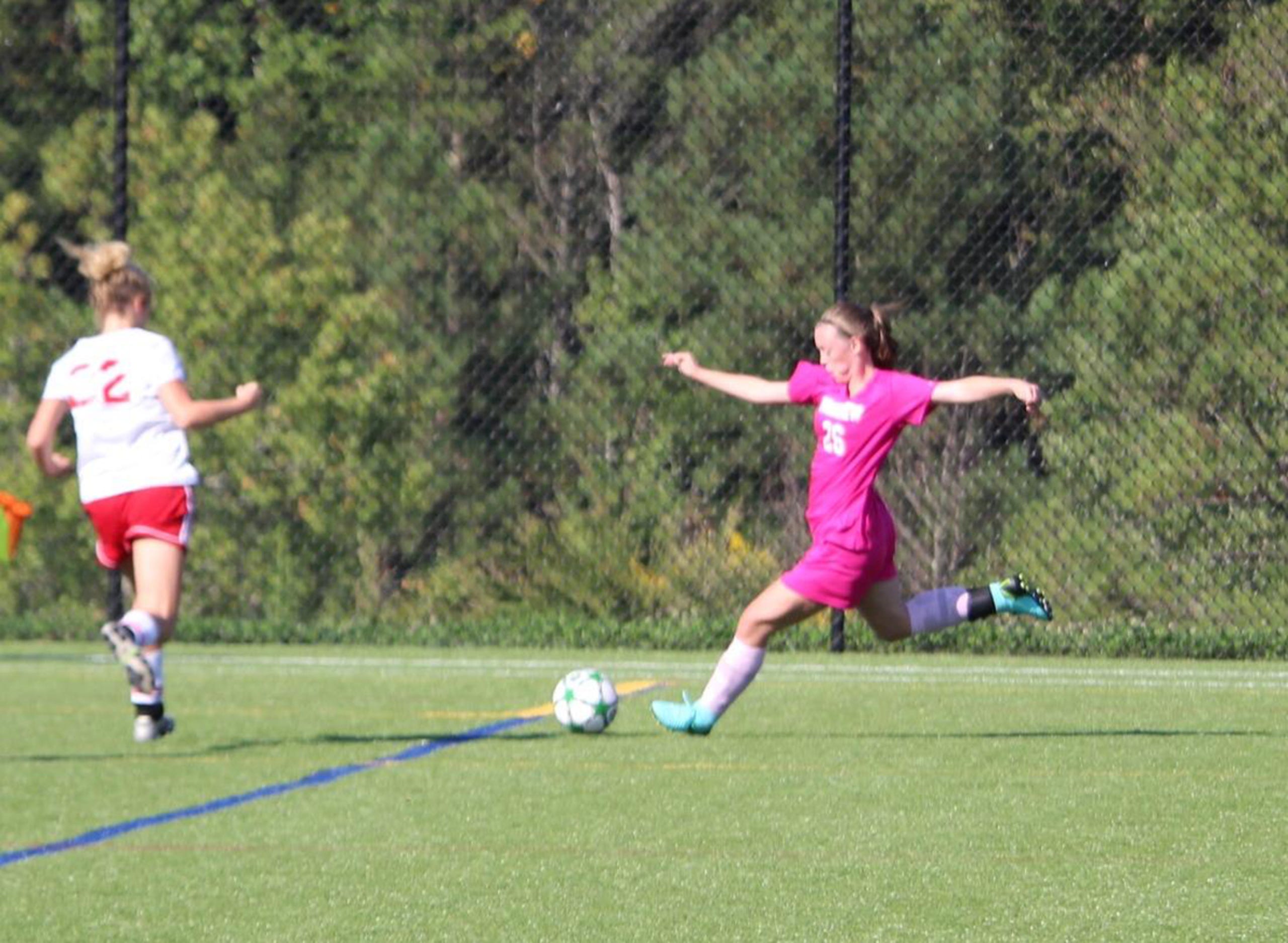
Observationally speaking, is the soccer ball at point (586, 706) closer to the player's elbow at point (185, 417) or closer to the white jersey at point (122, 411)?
the white jersey at point (122, 411)

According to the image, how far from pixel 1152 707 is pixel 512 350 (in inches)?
284

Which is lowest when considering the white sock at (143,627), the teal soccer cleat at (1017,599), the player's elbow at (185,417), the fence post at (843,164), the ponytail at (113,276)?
the teal soccer cleat at (1017,599)

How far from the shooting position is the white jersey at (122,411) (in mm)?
6664

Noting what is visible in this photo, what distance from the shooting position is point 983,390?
6.29 meters

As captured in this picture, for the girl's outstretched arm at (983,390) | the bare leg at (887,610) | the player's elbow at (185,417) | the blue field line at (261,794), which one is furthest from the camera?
the bare leg at (887,610)

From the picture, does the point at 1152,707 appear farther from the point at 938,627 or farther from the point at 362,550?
the point at 362,550

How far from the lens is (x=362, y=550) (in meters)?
12.7

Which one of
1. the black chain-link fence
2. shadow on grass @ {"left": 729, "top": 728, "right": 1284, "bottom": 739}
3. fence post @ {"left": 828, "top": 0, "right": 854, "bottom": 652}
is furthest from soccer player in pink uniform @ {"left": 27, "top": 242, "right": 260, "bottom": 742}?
the black chain-link fence

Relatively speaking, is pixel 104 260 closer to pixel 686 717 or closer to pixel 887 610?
pixel 686 717

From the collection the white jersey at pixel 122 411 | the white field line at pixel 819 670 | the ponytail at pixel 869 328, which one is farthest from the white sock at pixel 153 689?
the white field line at pixel 819 670

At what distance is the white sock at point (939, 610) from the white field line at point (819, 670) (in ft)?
6.97

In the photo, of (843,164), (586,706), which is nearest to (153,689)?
(586,706)

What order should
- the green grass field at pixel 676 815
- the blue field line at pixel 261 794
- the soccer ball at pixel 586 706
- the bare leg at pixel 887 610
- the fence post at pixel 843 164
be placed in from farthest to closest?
the fence post at pixel 843 164 < the soccer ball at pixel 586 706 < the bare leg at pixel 887 610 < the blue field line at pixel 261 794 < the green grass field at pixel 676 815

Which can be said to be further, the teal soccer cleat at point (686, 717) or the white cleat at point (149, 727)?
the white cleat at point (149, 727)
